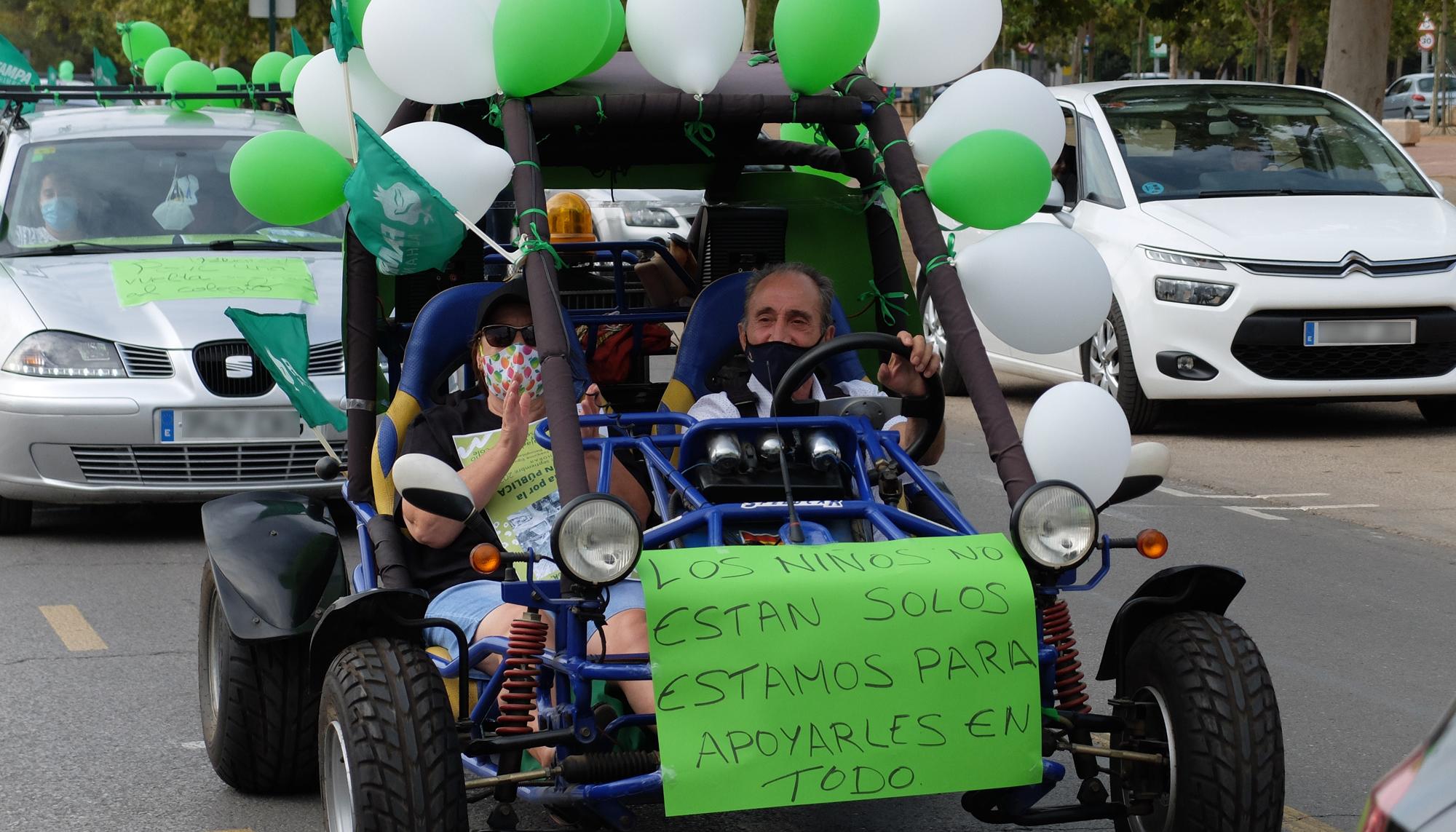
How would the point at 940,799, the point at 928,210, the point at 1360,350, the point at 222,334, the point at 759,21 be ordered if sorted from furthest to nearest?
the point at 759,21
the point at 1360,350
the point at 222,334
the point at 940,799
the point at 928,210

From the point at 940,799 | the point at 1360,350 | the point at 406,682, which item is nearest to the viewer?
the point at 406,682

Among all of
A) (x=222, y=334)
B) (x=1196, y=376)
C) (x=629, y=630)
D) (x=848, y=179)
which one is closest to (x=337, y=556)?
(x=629, y=630)

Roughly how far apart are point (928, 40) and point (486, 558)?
1946 millimetres

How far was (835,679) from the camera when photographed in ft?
11.8

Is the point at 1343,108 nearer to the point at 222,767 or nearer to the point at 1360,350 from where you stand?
the point at 1360,350

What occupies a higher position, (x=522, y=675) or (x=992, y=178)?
(x=992, y=178)

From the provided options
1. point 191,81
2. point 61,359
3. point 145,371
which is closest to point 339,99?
point 145,371

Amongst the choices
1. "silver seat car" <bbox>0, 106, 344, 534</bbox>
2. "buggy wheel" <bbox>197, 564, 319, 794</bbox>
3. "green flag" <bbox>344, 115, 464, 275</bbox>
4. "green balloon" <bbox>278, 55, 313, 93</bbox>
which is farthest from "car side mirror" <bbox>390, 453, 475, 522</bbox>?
"silver seat car" <bbox>0, 106, 344, 534</bbox>

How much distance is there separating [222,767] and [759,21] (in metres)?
47.5

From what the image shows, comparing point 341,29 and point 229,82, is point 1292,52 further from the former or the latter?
point 341,29

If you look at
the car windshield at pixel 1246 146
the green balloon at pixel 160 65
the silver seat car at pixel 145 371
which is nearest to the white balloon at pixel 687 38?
the silver seat car at pixel 145 371

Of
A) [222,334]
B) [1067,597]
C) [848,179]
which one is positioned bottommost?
[1067,597]

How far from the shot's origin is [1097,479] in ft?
13.6

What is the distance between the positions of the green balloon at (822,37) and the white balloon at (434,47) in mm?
688
